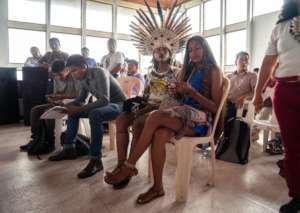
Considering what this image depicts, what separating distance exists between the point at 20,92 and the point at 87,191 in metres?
3.76

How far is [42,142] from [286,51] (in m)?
2.41

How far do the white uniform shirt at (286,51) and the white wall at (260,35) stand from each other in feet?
16.2

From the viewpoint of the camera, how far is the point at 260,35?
20.4ft

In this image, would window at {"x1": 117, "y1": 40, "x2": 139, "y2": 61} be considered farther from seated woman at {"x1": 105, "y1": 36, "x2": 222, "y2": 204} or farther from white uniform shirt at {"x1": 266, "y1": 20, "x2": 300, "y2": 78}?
white uniform shirt at {"x1": 266, "y1": 20, "x2": 300, "y2": 78}

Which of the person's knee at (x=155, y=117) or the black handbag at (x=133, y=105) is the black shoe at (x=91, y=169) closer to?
the black handbag at (x=133, y=105)

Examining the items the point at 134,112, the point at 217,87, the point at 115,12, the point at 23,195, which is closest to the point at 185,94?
the point at 217,87

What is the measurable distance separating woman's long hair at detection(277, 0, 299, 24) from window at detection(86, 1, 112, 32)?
21.1ft

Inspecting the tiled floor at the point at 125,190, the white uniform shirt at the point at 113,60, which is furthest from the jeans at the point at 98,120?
the white uniform shirt at the point at 113,60

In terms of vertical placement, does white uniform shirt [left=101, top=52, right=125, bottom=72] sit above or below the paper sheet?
above

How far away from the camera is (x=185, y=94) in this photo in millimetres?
1768

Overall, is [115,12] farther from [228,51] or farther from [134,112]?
[134,112]

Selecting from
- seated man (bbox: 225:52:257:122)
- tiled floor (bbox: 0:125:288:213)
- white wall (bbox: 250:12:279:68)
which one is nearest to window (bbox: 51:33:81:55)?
white wall (bbox: 250:12:279:68)

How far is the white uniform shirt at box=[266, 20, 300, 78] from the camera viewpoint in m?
1.36

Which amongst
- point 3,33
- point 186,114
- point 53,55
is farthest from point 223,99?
point 3,33
